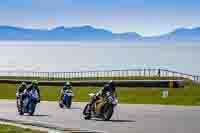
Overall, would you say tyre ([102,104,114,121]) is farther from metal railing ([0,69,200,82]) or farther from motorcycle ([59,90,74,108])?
metal railing ([0,69,200,82])

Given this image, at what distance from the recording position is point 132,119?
26250mm

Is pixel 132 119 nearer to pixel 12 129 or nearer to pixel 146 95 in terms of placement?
pixel 12 129

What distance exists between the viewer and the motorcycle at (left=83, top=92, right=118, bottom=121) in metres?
25.2

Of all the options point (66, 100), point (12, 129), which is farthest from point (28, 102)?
point (12, 129)

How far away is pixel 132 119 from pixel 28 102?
19.3 ft

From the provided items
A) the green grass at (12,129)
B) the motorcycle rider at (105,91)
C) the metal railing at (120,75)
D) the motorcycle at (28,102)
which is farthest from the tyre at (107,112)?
the metal railing at (120,75)

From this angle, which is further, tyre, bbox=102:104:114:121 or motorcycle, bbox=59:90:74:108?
motorcycle, bbox=59:90:74:108

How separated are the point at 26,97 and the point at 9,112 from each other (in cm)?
223

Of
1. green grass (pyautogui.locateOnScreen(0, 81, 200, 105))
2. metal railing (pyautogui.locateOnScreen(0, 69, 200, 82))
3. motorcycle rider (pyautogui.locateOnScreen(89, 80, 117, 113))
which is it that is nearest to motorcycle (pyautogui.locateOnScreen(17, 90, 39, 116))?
motorcycle rider (pyautogui.locateOnScreen(89, 80, 117, 113))

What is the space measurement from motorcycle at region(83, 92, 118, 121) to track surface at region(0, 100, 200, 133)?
13.5 inches

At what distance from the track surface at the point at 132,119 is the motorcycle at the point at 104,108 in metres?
0.34

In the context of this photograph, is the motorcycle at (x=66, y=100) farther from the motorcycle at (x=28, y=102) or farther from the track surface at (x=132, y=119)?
the motorcycle at (x=28, y=102)

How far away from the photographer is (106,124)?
24125 mm

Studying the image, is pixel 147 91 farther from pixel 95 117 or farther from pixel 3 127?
pixel 3 127
